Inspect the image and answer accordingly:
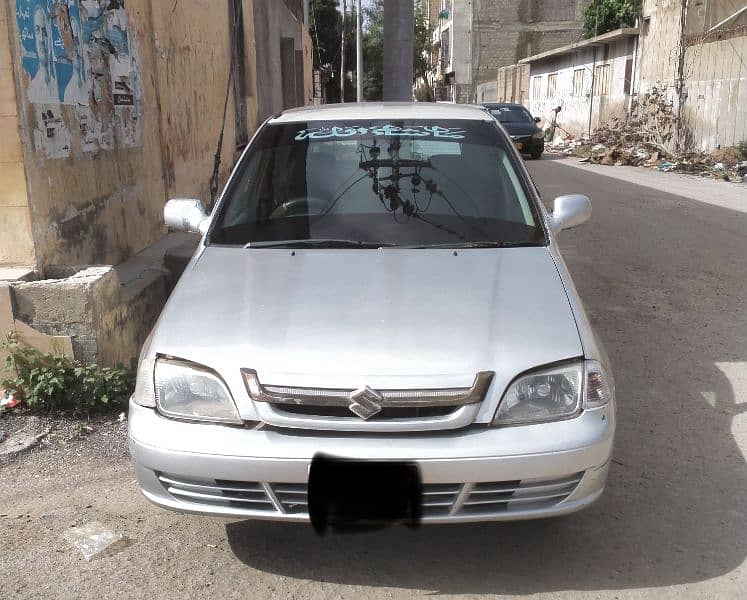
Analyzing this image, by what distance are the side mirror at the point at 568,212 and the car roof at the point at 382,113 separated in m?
0.69

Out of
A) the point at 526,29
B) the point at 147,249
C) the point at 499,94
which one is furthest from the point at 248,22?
the point at 526,29

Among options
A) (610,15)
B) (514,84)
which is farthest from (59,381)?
(514,84)

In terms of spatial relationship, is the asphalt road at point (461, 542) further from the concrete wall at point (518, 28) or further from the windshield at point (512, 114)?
the concrete wall at point (518, 28)

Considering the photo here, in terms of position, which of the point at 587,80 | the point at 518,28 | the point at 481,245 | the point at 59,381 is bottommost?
the point at 59,381

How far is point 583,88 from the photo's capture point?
27.9m

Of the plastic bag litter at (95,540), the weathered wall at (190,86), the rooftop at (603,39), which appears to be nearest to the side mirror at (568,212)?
the plastic bag litter at (95,540)

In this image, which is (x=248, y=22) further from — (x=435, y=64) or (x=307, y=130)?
(x=435, y=64)

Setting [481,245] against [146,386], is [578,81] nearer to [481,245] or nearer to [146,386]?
[481,245]

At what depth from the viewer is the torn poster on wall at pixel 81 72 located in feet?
14.9

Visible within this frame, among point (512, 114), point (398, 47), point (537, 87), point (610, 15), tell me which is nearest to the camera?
point (398, 47)

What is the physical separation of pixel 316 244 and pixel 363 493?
1329 mm

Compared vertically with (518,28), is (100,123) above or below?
below

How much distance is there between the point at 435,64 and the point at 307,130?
58.6 m

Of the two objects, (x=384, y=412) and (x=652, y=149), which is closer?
(x=384, y=412)
